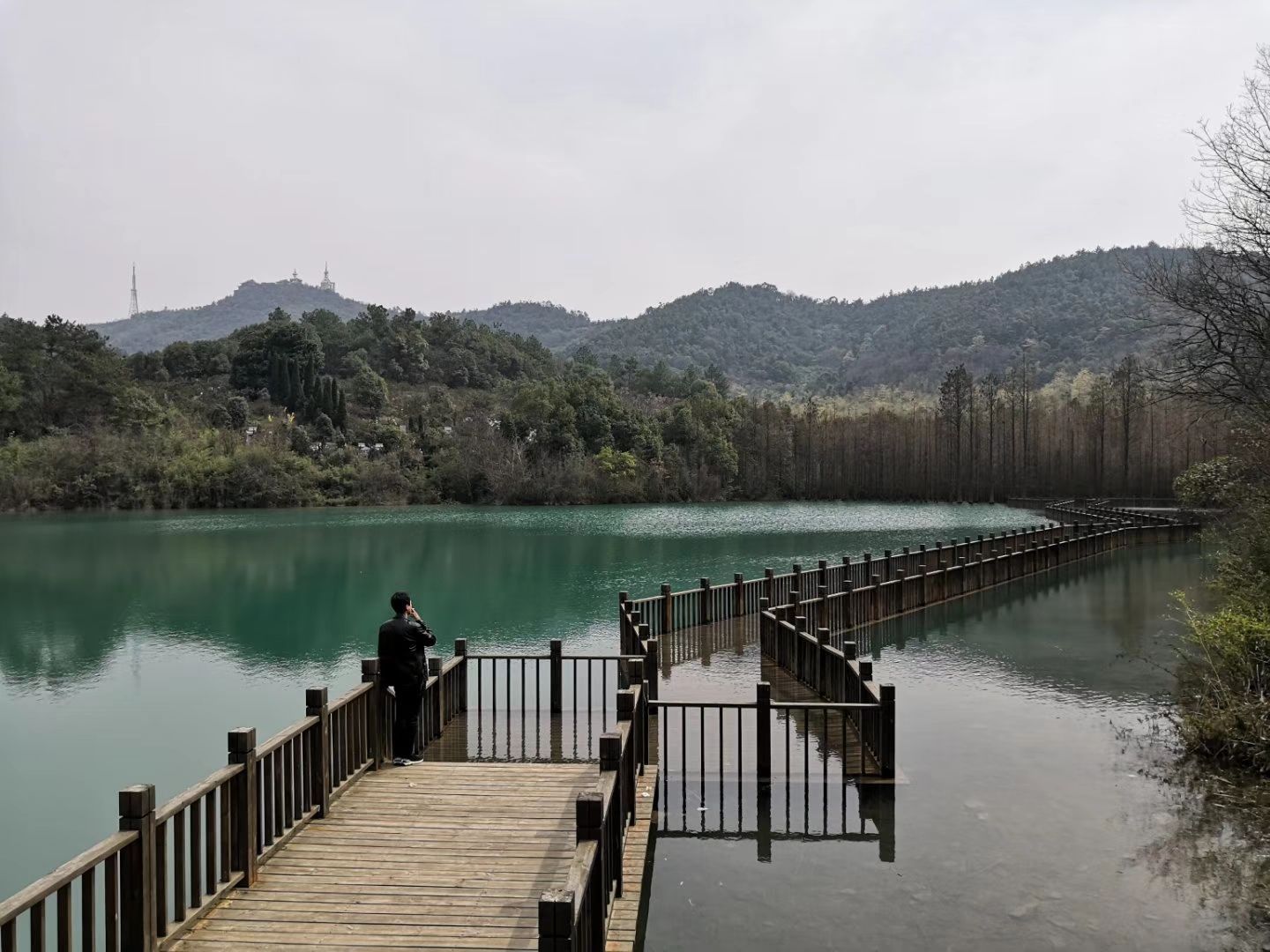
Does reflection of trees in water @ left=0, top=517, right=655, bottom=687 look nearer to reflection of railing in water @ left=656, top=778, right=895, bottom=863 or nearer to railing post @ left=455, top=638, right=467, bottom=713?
railing post @ left=455, top=638, right=467, bottom=713

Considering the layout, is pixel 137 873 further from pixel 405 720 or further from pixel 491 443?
pixel 491 443

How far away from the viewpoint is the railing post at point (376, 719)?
6.95 meters

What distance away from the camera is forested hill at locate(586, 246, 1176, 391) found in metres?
122

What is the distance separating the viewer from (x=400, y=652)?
7305mm

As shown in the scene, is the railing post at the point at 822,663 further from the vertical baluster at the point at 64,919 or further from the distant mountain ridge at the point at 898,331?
the distant mountain ridge at the point at 898,331

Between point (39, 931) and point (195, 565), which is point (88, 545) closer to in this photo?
point (195, 565)

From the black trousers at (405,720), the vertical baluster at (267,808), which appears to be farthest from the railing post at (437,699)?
the vertical baluster at (267,808)

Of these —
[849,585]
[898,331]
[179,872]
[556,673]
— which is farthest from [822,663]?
[898,331]

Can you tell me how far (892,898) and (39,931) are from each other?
182 inches

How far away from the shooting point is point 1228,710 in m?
8.16

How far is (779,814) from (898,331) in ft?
506

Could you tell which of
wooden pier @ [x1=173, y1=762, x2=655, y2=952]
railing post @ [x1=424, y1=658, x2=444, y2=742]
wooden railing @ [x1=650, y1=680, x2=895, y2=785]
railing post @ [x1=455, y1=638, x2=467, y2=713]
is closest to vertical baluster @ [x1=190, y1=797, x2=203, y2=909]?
wooden pier @ [x1=173, y1=762, x2=655, y2=952]

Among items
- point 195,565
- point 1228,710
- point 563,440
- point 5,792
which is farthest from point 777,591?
point 563,440

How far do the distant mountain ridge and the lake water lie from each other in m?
94.6
